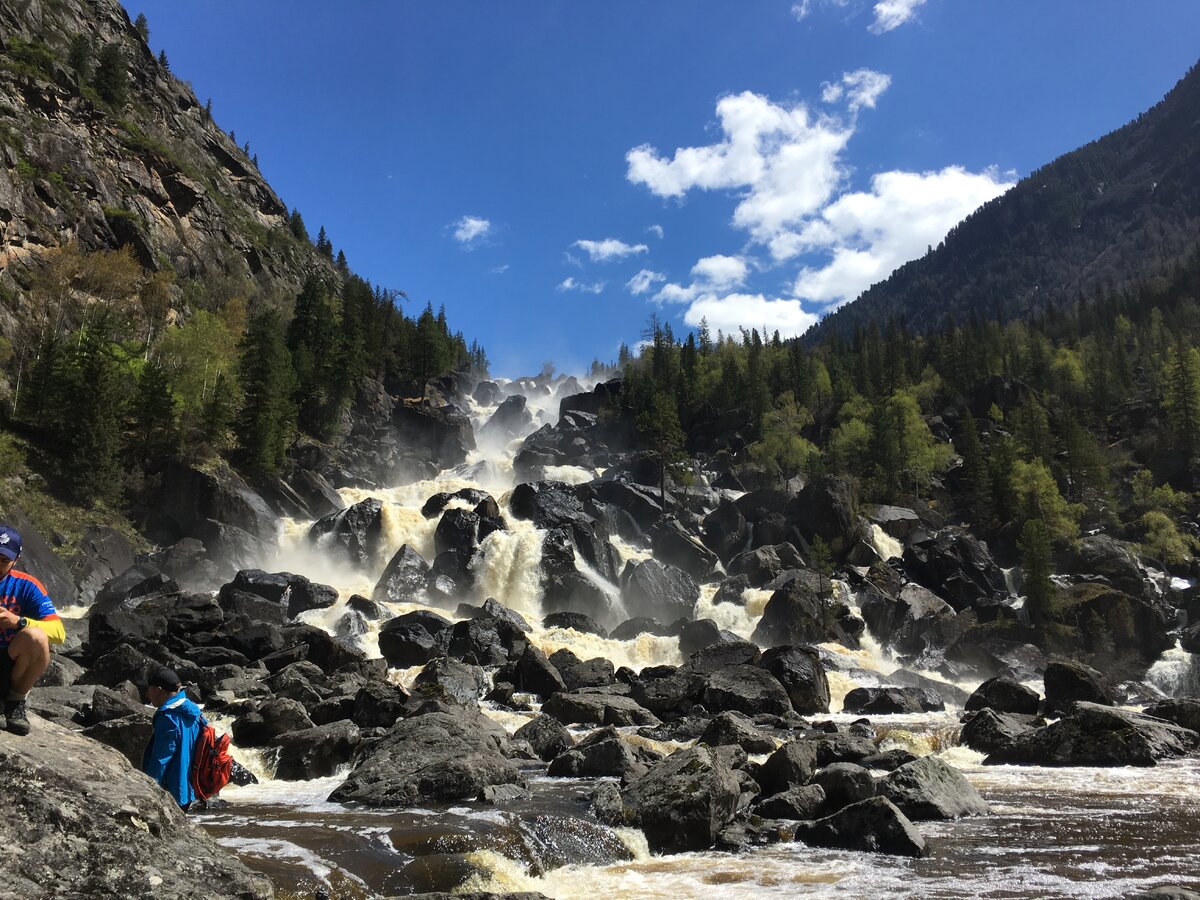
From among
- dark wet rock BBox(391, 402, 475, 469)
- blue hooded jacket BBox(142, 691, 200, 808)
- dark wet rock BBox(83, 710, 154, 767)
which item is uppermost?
dark wet rock BBox(391, 402, 475, 469)

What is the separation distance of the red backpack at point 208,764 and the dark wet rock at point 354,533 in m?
46.6

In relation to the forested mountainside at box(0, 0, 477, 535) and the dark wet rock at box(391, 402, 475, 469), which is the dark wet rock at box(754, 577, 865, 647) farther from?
the dark wet rock at box(391, 402, 475, 469)

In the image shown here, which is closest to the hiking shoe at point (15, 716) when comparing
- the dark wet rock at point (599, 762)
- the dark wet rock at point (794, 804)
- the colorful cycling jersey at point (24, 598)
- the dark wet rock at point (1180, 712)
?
the colorful cycling jersey at point (24, 598)

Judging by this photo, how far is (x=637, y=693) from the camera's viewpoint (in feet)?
102

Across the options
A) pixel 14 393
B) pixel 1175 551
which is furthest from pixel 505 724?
pixel 1175 551

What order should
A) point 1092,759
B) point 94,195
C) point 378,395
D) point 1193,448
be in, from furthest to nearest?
point 378,395, point 1193,448, point 94,195, point 1092,759

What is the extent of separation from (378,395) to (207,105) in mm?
97425

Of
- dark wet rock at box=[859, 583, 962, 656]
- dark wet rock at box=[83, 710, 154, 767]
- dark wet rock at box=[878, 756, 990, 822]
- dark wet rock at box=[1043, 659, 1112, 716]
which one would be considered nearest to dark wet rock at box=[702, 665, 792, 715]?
dark wet rock at box=[1043, 659, 1112, 716]

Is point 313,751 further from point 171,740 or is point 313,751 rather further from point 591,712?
point 591,712

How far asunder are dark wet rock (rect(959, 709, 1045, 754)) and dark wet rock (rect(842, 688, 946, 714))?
25.4ft

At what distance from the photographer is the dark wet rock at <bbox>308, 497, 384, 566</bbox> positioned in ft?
178

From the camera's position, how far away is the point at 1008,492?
75.2m

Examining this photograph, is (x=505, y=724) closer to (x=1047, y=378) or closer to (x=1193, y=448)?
(x=1193, y=448)

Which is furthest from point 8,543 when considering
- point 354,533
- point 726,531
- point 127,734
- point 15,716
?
point 726,531
